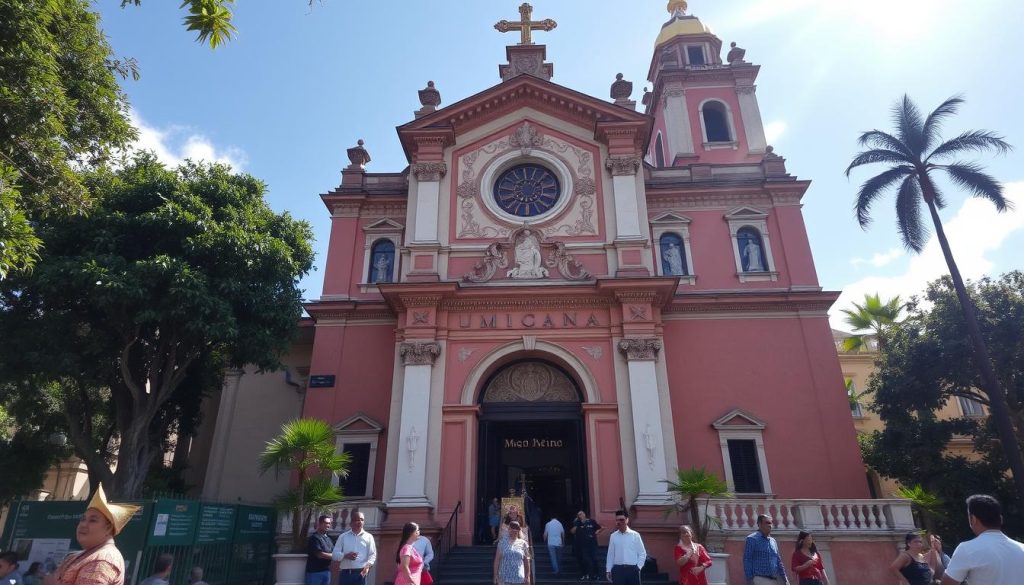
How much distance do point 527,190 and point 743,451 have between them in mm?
10642

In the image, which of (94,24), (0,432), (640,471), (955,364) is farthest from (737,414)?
(0,432)

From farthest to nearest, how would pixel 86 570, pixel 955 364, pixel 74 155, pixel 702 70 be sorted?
pixel 702 70, pixel 955 364, pixel 74 155, pixel 86 570

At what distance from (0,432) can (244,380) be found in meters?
10.4

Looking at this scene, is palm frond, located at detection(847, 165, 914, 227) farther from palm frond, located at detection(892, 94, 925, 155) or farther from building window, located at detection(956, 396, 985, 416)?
building window, located at detection(956, 396, 985, 416)

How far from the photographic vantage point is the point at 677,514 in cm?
1447

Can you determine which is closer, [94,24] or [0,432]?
[94,24]

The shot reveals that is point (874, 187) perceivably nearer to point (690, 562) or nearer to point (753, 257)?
point (753, 257)

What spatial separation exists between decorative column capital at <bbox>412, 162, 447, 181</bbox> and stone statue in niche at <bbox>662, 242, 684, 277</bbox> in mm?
8038

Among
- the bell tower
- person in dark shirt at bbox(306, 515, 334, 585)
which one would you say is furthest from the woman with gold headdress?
the bell tower

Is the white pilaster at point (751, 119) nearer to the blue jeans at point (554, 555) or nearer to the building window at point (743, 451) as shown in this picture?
the building window at point (743, 451)

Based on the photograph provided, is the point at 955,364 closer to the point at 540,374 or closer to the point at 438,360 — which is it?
the point at 540,374

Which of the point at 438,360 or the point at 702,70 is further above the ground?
the point at 702,70

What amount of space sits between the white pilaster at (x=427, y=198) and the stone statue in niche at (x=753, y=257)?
10462mm

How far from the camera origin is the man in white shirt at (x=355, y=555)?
876cm
